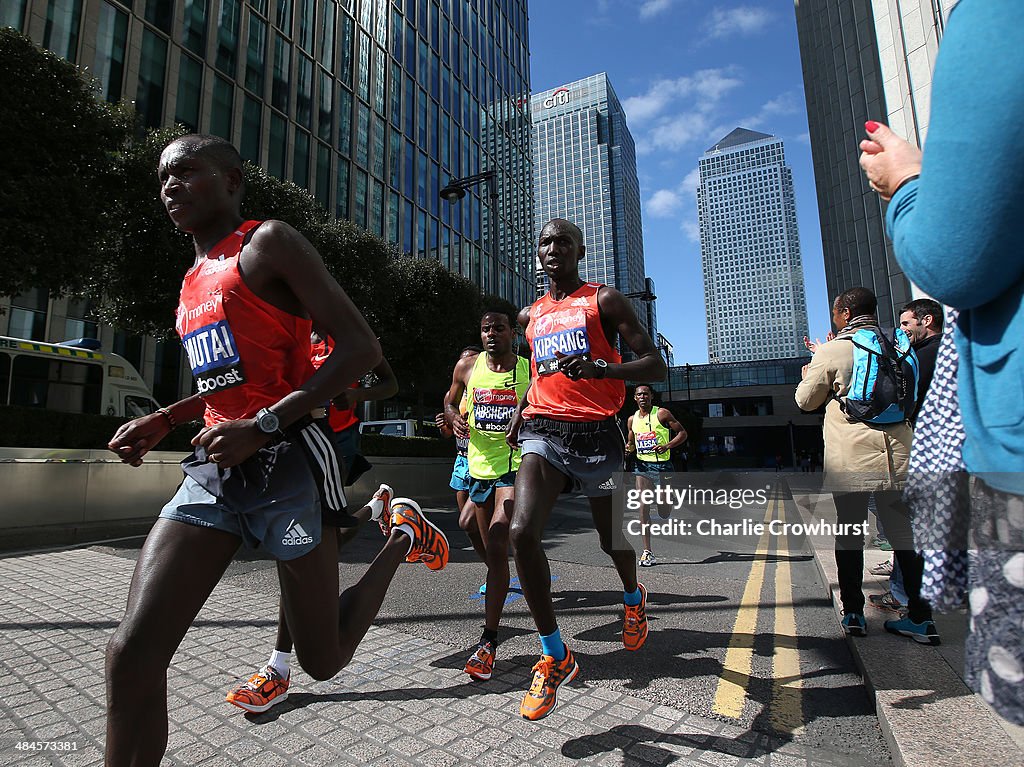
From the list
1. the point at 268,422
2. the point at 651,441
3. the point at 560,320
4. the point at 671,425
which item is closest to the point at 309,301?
the point at 268,422

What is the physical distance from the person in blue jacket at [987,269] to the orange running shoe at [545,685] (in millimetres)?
1882

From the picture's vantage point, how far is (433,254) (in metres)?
37.8

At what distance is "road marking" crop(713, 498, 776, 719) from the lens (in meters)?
2.73

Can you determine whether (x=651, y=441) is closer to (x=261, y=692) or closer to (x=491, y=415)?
(x=491, y=415)

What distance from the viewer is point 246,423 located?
67.5 inches

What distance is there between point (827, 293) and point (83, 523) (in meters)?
47.3

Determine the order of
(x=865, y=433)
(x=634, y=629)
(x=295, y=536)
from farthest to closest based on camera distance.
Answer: (x=865, y=433) → (x=634, y=629) → (x=295, y=536)

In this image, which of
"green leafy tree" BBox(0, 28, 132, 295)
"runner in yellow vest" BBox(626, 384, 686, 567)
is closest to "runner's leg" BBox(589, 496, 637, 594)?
"runner in yellow vest" BBox(626, 384, 686, 567)

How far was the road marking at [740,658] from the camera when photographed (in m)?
2.73

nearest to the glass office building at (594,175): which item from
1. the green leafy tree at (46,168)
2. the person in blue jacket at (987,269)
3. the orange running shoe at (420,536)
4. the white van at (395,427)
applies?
the white van at (395,427)

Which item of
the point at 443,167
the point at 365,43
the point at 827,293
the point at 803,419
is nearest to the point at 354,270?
the point at 365,43

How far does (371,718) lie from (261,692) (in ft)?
1.69

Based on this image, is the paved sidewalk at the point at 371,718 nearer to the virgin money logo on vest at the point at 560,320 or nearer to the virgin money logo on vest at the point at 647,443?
the virgin money logo on vest at the point at 560,320

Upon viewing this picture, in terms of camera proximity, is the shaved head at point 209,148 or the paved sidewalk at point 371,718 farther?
the paved sidewalk at point 371,718
